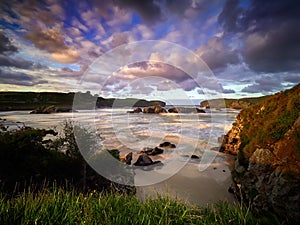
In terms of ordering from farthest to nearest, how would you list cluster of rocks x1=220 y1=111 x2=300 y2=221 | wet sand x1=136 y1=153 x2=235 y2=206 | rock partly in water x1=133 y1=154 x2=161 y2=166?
1. rock partly in water x1=133 y1=154 x2=161 y2=166
2. wet sand x1=136 y1=153 x2=235 y2=206
3. cluster of rocks x1=220 y1=111 x2=300 y2=221

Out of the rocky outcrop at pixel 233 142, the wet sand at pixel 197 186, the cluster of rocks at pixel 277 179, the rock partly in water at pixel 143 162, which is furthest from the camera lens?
the rocky outcrop at pixel 233 142

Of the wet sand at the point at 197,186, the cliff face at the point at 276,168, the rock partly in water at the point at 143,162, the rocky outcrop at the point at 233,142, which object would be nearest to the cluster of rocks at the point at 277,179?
the cliff face at the point at 276,168

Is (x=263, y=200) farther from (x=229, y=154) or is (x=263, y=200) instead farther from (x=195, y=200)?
(x=229, y=154)

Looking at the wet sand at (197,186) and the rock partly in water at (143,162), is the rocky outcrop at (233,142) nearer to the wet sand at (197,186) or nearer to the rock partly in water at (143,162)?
the wet sand at (197,186)

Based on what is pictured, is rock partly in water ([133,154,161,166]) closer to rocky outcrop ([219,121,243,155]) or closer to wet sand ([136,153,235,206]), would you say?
wet sand ([136,153,235,206])

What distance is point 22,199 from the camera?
3371 mm

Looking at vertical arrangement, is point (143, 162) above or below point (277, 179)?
below

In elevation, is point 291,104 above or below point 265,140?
above

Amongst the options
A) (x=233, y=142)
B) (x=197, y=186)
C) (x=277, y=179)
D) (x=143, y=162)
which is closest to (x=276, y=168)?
(x=277, y=179)

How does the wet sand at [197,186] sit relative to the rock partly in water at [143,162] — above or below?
below

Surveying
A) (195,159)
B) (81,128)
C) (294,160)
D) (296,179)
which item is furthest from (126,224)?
(195,159)

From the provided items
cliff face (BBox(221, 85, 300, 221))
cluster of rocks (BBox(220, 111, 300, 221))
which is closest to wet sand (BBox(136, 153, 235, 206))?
cliff face (BBox(221, 85, 300, 221))

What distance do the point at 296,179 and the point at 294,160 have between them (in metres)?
0.80

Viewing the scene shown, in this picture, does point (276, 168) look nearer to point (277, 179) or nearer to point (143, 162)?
point (277, 179)
